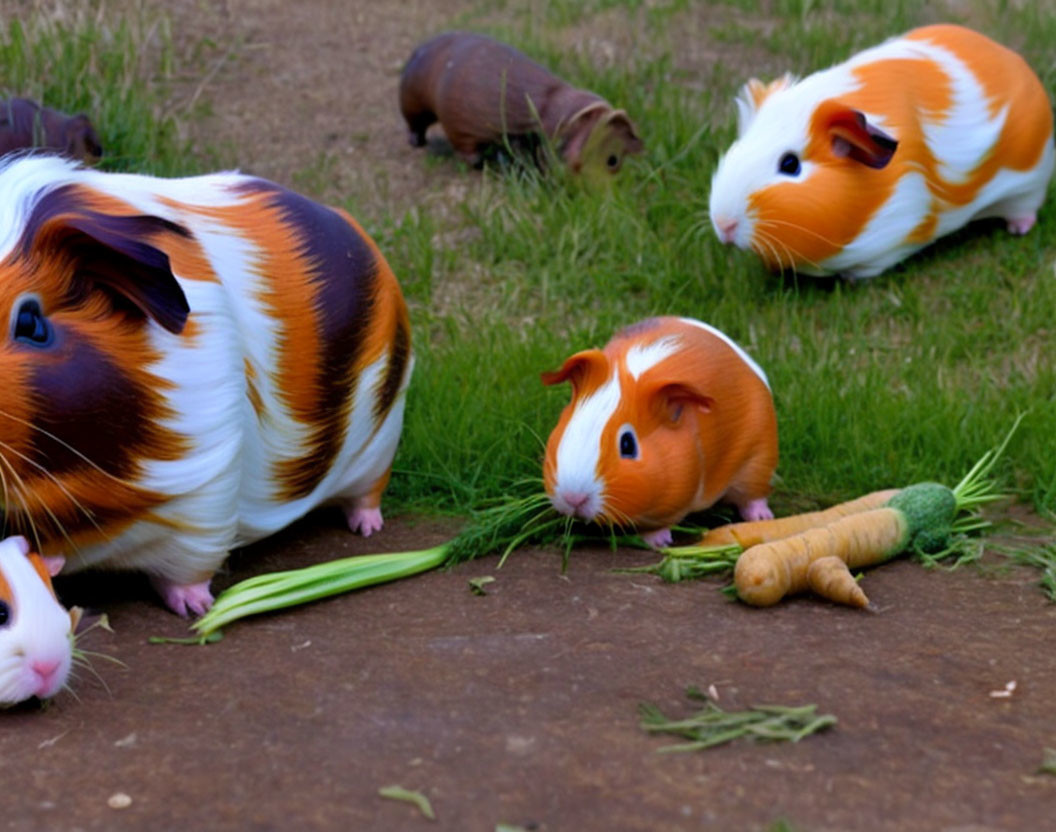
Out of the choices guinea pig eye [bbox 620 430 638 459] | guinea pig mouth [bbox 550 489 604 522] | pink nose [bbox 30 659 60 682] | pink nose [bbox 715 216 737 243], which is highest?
pink nose [bbox 715 216 737 243]

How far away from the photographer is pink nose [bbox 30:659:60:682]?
283 centimetres

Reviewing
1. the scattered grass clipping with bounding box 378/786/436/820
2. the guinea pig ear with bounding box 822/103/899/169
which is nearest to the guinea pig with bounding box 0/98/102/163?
the guinea pig ear with bounding box 822/103/899/169

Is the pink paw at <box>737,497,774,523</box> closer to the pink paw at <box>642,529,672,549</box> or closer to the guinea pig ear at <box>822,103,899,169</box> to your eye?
the pink paw at <box>642,529,672,549</box>

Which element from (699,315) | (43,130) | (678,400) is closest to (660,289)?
(699,315)

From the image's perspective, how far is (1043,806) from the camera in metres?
2.42

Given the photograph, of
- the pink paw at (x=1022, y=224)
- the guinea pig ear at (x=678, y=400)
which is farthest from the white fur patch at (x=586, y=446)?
the pink paw at (x=1022, y=224)

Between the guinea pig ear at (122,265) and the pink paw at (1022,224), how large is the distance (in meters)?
4.01

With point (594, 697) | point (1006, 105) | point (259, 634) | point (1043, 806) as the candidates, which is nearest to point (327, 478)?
point (259, 634)

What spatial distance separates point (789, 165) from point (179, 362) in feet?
9.40

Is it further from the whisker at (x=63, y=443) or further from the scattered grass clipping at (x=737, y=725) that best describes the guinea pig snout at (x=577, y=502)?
the whisker at (x=63, y=443)

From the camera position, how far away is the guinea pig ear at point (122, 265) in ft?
9.98

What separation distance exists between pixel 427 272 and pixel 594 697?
3.12 metres

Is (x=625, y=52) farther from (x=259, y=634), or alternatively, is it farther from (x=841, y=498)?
(x=259, y=634)

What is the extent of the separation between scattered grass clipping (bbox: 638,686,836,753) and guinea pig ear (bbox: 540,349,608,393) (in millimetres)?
1371
